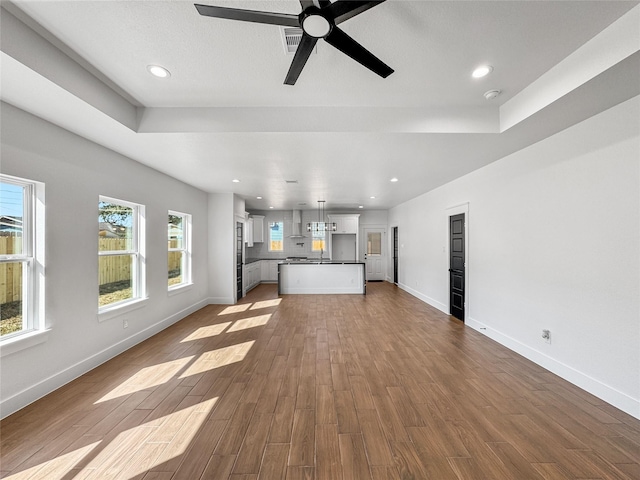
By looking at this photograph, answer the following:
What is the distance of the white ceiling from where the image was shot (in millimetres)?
1682

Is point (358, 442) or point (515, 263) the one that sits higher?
point (515, 263)

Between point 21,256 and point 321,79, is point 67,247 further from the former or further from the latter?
point 321,79

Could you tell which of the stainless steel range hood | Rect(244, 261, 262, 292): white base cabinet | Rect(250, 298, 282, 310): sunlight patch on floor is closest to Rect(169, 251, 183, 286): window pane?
Rect(250, 298, 282, 310): sunlight patch on floor

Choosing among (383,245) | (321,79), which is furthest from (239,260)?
(321,79)

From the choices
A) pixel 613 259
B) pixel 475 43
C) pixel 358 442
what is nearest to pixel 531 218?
pixel 613 259

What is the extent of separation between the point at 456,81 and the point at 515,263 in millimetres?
2494

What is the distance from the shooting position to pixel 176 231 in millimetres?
5234

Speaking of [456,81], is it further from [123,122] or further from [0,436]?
[0,436]

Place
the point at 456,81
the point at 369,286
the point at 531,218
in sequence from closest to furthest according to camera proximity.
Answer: the point at 456,81
the point at 531,218
the point at 369,286

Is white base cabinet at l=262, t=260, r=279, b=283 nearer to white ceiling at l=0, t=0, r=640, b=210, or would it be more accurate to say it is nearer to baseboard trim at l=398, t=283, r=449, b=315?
baseboard trim at l=398, t=283, r=449, b=315

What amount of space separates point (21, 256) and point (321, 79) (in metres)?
3.11

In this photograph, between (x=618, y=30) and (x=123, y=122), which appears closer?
(x=618, y=30)

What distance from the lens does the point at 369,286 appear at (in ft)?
28.4

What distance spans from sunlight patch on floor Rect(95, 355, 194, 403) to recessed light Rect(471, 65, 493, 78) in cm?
409
